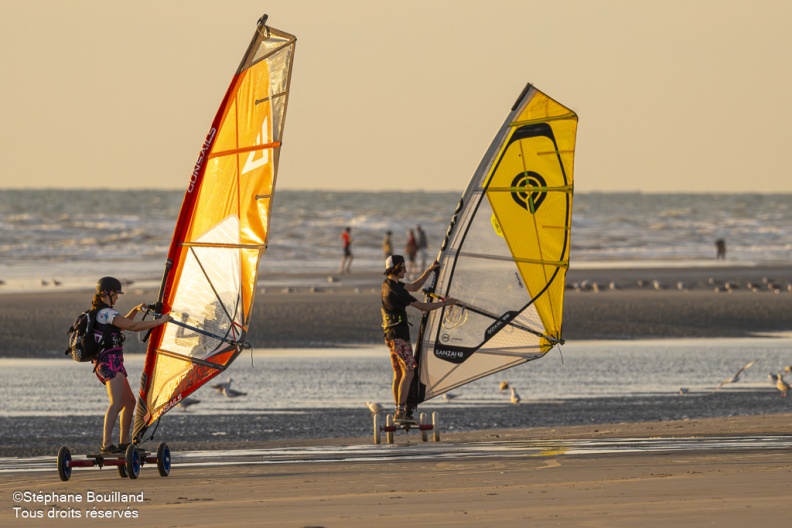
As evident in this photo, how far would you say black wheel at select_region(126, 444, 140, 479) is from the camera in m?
8.38

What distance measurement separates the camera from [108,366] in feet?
27.8

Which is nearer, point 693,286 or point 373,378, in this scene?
point 373,378

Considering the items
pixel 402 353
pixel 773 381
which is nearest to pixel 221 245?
pixel 402 353

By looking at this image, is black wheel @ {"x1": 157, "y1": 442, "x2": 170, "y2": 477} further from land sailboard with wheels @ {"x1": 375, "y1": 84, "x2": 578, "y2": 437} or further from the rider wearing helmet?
land sailboard with wheels @ {"x1": 375, "y1": 84, "x2": 578, "y2": 437}

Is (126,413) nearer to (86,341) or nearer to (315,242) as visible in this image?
(86,341)

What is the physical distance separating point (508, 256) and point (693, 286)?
1816 cm

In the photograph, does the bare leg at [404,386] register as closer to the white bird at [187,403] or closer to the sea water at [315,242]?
the white bird at [187,403]

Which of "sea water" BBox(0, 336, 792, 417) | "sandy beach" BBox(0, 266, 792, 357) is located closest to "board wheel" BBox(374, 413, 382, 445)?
"sea water" BBox(0, 336, 792, 417)

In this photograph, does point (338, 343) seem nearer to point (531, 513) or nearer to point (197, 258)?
point (197, 258)

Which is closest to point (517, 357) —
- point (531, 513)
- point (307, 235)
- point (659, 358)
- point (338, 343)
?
point (531, 513)

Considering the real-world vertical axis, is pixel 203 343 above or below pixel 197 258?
below

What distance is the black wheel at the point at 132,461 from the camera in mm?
8383

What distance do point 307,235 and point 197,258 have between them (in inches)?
1708

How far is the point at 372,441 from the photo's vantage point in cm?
1090
